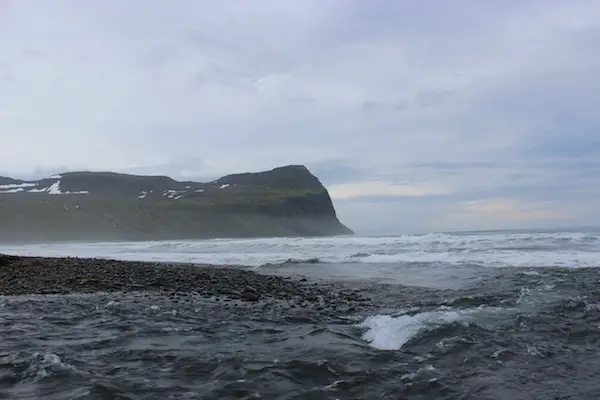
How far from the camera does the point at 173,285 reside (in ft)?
52.4

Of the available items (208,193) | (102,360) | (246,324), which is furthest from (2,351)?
(208,193)

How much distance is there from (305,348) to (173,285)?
8.49 metres

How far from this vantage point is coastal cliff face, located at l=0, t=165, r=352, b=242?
97312mm

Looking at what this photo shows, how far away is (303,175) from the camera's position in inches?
6073

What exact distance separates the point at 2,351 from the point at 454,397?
6.38 m

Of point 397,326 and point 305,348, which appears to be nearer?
point 305,348

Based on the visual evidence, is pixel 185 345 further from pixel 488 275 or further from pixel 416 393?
pixel 488 275

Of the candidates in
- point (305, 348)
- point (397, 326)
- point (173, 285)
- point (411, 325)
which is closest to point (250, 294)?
point (173, 285)

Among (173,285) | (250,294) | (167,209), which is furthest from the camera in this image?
(167,209)

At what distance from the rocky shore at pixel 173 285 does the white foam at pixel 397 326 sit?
169cm

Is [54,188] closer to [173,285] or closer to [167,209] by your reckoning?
[167,209]

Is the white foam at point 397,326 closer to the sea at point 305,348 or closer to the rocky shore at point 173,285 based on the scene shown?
the sea at point 305,348

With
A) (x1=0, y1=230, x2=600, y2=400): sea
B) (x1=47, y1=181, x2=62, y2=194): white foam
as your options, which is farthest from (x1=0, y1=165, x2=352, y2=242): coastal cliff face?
(x1=0, y1=230, x2=600, y2=400): sea

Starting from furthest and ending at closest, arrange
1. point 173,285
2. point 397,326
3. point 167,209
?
1. point 167,209
2. point 173,285
3. point 397,326
